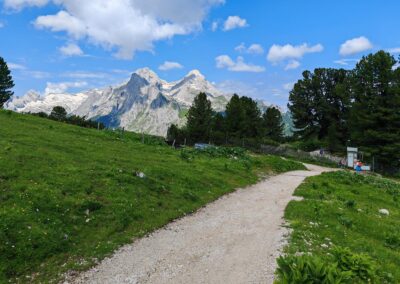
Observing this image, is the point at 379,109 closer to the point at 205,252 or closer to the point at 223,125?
the point at 223,125

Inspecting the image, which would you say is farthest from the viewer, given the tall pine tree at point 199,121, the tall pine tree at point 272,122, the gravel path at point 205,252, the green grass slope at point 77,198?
the tall pine tree at point 272,122

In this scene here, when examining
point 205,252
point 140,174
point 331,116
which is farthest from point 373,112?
point 205,252

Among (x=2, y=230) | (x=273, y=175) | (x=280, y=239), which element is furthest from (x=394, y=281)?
(x=273, y=175)

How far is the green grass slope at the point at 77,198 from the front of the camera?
11922 mm

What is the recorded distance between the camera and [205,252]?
1293 centimetres

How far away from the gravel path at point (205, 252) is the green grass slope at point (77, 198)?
83 centimetres

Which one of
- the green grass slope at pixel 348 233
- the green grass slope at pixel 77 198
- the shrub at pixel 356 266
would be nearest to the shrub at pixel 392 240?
the green grass slope at pixel 348 233

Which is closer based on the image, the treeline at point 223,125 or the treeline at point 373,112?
the treeline at point 373,112

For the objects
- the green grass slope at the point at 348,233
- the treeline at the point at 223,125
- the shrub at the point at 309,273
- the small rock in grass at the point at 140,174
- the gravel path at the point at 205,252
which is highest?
the treeline at the point at 223,125

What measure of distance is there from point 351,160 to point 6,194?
5598 cm

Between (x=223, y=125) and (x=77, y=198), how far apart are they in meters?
68.9

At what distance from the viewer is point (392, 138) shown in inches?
2267

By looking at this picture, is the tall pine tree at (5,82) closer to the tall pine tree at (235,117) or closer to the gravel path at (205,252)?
the tall pine tree at (235,117)

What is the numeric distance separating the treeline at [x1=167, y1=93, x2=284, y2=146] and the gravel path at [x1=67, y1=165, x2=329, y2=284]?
52831 mm
